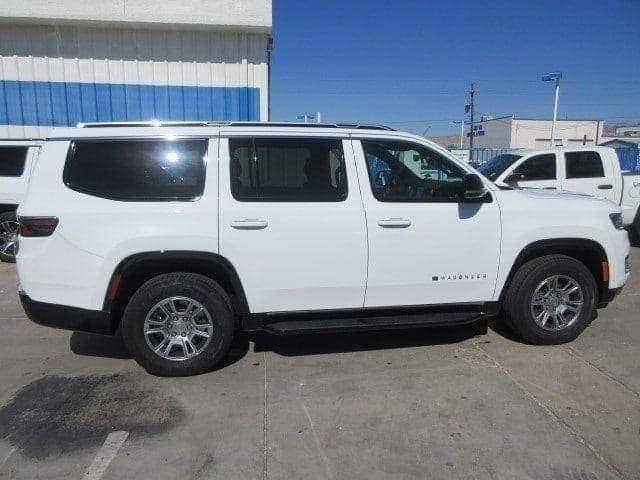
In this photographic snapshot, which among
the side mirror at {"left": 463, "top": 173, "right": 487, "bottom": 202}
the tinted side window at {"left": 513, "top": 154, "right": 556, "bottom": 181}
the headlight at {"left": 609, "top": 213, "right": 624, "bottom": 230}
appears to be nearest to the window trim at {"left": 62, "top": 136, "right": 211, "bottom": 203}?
the side mirror at {"left": 463, "top": 173, "right": 487, "bottom": 202}

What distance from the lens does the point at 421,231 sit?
3.74 metres

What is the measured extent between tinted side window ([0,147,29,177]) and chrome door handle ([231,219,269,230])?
5.93 meters

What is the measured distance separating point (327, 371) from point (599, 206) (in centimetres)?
290

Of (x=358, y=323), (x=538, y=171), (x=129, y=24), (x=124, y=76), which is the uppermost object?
(x=129, y=24)

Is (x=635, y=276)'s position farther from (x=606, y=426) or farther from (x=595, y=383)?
(x=606, y=426)

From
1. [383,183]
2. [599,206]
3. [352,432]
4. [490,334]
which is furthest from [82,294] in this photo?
[599,206]

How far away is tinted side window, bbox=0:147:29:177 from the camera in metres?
7.45

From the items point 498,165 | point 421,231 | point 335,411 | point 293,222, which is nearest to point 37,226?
point 293,222

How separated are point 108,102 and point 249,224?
821cm

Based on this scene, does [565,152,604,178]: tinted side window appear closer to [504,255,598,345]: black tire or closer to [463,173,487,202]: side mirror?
[504,255,598,345]: black tire

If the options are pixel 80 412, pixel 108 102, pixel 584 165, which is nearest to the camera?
pixel 80 412

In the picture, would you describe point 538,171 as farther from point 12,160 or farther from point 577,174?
point 12,160

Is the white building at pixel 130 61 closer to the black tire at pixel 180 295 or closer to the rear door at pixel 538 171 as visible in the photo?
the rear door at pixel 538 171

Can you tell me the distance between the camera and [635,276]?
675 cm
